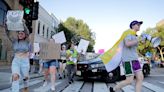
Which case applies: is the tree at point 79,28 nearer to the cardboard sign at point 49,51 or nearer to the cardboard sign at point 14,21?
the cardboard sign at point 49,51

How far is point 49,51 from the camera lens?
974 cm

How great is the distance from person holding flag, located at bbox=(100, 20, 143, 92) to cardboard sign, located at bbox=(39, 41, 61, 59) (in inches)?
118

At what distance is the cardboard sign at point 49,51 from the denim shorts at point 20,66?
2.75 metres

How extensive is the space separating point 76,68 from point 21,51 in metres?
7.49

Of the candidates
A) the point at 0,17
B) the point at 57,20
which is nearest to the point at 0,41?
the point at 0,17

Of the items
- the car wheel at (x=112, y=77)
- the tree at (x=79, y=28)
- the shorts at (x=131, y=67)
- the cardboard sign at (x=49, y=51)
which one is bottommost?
the car wheel at (x=112, y=77)

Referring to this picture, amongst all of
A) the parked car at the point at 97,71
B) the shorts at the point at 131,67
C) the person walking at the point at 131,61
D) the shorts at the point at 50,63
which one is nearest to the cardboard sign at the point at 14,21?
the shorts at the point at 50,63

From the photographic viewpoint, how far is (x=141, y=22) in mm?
6984

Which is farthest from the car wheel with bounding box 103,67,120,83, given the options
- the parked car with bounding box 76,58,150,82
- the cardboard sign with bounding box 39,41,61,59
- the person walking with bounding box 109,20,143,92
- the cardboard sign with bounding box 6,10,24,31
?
the person walking with bounding box 109,20,143,92

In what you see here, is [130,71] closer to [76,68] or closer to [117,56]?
[117,56]

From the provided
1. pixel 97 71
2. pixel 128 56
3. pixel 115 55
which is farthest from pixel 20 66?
pixel 97 71

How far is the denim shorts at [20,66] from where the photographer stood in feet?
22.0

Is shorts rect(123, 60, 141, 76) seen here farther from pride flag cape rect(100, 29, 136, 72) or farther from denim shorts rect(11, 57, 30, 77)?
denim shorts rect(11, 57, 30, 77)

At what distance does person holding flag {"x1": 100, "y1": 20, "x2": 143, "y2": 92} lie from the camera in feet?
21.9
